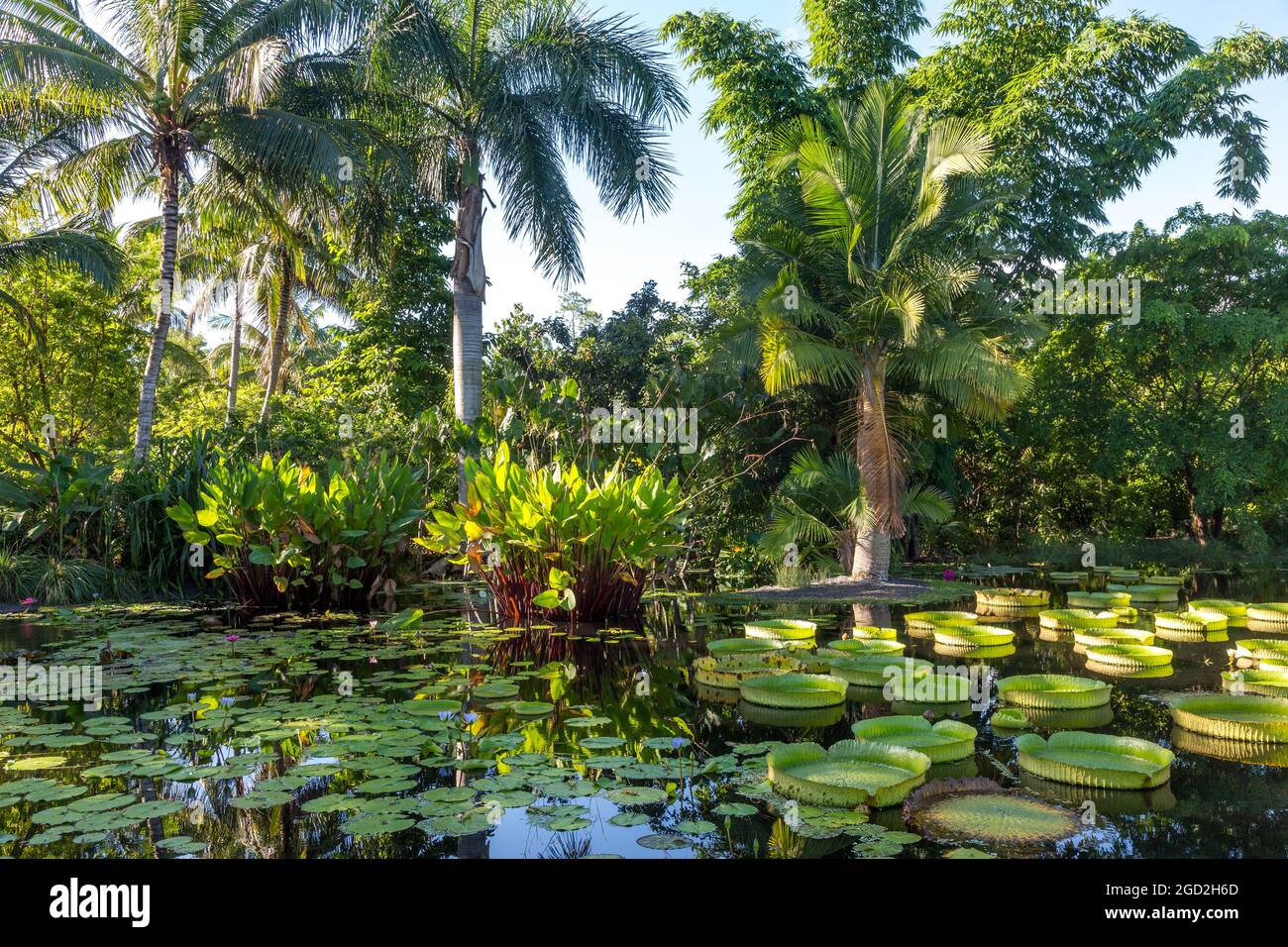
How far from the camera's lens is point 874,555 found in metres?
11.6

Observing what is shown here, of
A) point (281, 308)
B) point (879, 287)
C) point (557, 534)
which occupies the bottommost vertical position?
point (557, 534)

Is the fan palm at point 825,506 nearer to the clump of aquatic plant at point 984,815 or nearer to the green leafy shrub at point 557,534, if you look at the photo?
the green leafy shrub at point 557,534

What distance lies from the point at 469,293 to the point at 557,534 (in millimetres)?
7475

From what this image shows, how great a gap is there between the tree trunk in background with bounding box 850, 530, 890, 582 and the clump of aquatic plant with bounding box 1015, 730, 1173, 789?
25.4ft

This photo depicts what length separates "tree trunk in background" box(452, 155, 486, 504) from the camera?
13.3 metres

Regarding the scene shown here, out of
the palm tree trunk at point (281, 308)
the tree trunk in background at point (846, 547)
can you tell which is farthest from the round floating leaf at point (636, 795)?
the palm tree trunk at point (281, 308)

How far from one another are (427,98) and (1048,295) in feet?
39.2

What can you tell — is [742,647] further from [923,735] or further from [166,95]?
[166,95]

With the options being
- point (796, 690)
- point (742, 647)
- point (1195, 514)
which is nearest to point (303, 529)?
point (742, 647)

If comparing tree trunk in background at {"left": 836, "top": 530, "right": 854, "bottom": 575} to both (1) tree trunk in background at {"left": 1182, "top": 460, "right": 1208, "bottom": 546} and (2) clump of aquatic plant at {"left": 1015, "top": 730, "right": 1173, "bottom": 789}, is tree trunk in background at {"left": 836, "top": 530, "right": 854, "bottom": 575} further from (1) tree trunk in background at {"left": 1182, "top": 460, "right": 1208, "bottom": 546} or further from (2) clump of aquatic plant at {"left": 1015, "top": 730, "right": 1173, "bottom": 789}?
(1) tree trunk in background at {"left": 1182, "top": 460, "right": 1208, "bottom": 546}

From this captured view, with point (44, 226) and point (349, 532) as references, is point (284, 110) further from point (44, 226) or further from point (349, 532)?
point (349, 532)

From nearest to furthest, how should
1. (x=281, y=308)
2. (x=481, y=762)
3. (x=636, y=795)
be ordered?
(x=636, y=795), (x=481, y=762), (x=281, y=308)
